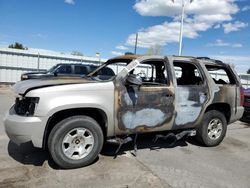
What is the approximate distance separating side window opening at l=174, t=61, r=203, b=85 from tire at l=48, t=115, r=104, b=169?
2286mm

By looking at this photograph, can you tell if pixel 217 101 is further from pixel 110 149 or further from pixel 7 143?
pixel 7 143

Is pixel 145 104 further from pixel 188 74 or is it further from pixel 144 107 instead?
pixel 188 74

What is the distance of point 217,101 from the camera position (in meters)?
5.79

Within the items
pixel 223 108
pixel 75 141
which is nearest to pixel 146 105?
pixel 75 141

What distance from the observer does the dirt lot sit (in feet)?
13.0

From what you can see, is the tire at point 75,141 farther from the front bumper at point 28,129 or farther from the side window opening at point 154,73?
the side window opening at point 154,73

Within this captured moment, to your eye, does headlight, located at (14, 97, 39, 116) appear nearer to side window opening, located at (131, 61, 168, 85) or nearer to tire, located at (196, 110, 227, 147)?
side window opening, located at (131, 61, 168, 85)

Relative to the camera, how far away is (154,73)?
5.95m

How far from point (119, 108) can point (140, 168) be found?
105cm

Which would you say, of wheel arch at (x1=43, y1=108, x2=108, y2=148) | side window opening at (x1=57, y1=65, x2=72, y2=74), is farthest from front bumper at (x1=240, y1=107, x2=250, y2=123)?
side window opening at (x1=57, y1=65, x2=72, y2=74)

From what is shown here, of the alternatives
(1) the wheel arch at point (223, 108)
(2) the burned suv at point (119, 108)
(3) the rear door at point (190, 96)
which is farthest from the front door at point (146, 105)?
(1) the wheel arch at point (223, 108)

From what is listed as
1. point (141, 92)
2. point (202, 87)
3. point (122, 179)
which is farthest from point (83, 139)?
point (202, 87)

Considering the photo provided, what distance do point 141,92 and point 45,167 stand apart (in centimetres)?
202

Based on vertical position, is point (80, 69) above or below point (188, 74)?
above
